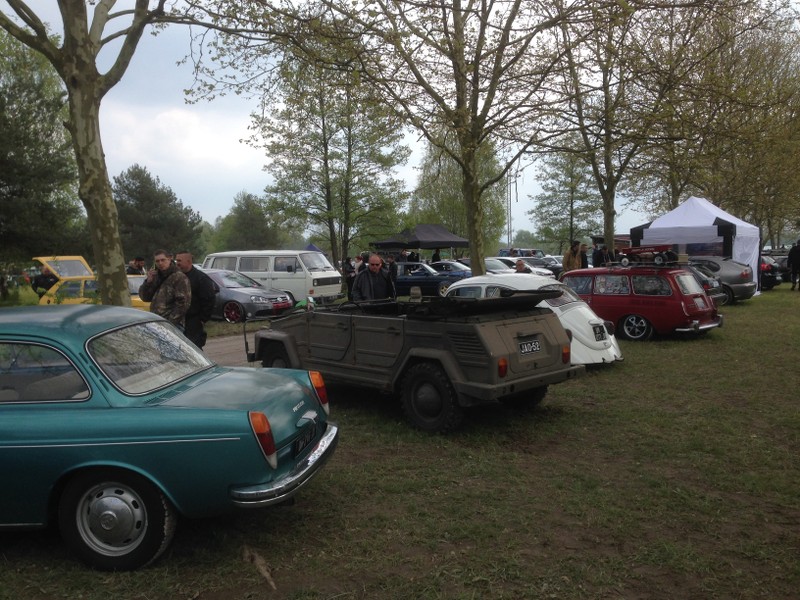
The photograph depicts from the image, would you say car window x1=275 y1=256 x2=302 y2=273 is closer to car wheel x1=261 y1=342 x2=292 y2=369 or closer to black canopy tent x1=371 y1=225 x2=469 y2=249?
black canopy tent x1=371 y1=225 x2=469 y2=249

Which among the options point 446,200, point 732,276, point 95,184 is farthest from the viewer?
point 446,200

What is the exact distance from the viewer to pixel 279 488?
11.7ft

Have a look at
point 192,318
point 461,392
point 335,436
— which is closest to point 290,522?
point 335,436

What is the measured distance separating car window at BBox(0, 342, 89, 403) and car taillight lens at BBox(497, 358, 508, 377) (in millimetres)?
3488

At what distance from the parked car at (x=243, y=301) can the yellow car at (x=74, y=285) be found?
204 centimetres

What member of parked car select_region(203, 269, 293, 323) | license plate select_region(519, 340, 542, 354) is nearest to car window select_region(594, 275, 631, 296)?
license plate select_region(519, 340, 542, 354)

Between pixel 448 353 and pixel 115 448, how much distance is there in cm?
333

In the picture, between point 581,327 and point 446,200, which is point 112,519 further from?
point 446,200

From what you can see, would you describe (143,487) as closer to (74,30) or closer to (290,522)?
(290,522)

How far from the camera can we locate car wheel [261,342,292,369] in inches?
308

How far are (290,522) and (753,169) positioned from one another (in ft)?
106

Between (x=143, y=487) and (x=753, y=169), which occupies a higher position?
(x=753, y=169)

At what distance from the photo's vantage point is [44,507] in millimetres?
3582

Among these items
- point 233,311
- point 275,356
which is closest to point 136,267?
point 233,311
